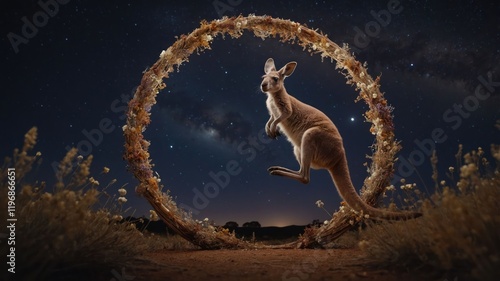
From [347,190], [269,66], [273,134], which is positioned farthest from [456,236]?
[269,66]

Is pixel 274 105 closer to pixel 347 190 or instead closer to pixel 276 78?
pixel 276 78

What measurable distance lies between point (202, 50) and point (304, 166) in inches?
111

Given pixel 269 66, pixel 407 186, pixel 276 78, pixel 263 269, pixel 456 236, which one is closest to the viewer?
pixel 456 236

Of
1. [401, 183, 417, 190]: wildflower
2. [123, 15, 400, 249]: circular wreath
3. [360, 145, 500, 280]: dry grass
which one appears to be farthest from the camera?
[123, 15, 400, 249]: circular wreath

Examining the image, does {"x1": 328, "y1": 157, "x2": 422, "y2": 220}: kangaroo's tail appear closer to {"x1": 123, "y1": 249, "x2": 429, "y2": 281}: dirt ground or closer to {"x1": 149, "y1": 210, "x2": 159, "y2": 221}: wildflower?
{"x1": 123, "y1": 249, "x2": 429, "y2": 281}: dirt ground

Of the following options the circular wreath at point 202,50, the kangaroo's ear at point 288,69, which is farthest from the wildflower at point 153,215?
the kangaroo's ear at point 288,69

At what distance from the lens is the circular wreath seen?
6.31 m

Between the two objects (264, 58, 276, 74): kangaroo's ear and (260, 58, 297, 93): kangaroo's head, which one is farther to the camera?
(264, 58, 276, 74): kangaroo's ear

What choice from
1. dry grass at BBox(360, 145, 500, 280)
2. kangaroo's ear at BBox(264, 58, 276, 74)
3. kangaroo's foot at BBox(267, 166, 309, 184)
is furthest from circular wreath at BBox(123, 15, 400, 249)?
dry grass at BBox(360, 145, 500, 280)

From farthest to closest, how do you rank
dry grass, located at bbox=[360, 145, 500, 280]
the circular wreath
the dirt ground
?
the circular wreath → the dirt ground → dry grass, located at bbox=[360, 145, 500, 280]

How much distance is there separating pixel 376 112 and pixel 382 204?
1.61 m

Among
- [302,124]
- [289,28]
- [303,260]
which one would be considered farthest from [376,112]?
[303,260]

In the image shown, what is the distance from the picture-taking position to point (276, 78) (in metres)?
6.36

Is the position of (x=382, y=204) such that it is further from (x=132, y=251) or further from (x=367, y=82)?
(x=132, y=251)
